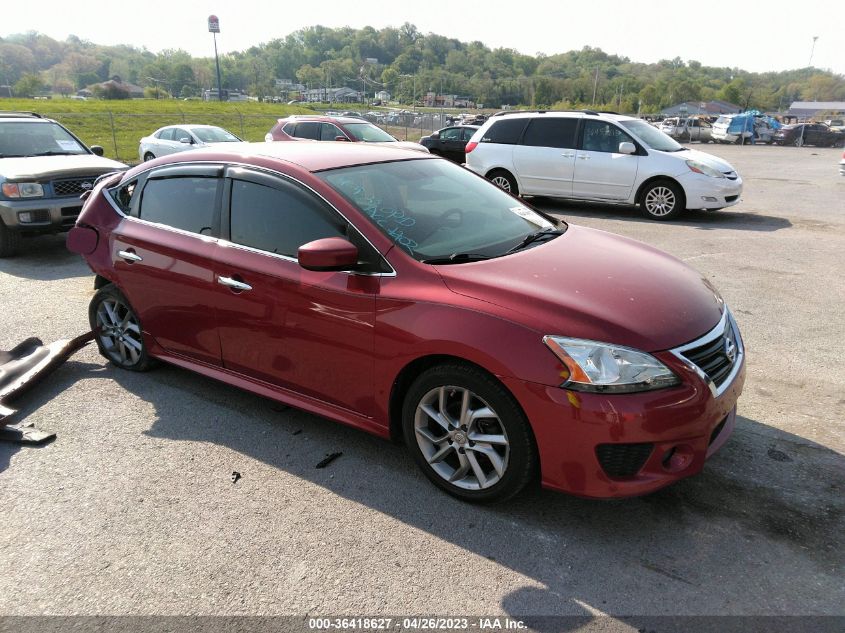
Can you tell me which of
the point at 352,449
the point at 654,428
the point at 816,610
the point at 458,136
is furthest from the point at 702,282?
the point at 458,136

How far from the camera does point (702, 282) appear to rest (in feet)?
11.5

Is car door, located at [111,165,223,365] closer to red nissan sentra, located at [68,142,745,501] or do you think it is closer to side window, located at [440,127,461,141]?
red nissan sentra, located at [68,142,745,501]

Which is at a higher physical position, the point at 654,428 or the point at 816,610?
the point at 654,428

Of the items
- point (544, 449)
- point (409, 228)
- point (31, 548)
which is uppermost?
point (409, 228)

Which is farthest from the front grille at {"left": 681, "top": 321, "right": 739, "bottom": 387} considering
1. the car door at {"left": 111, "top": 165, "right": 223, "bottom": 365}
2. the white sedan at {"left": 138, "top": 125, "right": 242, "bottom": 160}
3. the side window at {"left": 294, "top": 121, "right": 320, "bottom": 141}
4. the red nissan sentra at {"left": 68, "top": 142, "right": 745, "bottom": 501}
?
the white sedan at {"left": 138, "top": 125, "right": 242, "bottom": 160}

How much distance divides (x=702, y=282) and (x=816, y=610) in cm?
174

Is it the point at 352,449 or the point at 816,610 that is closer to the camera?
the point at 816,610

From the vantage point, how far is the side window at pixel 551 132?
459 inches

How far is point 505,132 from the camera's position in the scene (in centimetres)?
1239

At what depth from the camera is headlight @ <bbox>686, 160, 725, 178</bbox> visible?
10.7 m

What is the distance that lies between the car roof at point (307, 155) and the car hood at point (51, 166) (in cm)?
496

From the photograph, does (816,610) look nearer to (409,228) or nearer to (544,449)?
(544,449)

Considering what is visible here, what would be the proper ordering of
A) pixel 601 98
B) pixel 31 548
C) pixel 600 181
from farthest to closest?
pixel 601 98 < pixel 600 181 < pixel 31 548

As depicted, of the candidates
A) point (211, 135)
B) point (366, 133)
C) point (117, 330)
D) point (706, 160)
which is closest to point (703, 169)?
point (706, 160)
